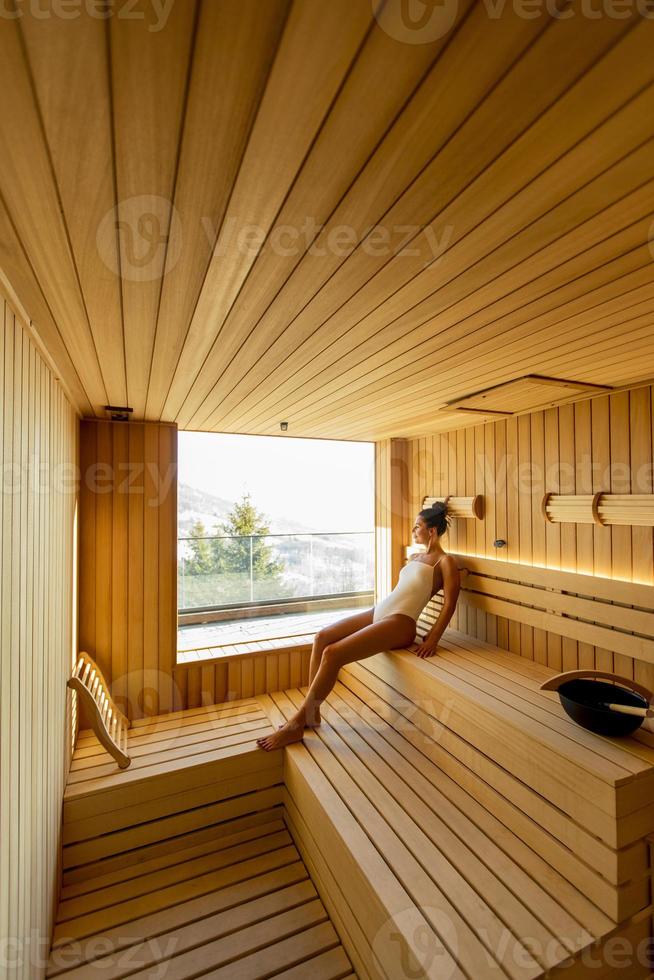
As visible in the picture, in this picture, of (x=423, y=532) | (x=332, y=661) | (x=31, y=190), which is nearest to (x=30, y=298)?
(x=31, y=190)

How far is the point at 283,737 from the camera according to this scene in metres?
2.51

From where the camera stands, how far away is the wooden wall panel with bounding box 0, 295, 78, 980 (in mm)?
1113

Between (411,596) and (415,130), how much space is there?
2.58 m

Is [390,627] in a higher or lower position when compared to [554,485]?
lower

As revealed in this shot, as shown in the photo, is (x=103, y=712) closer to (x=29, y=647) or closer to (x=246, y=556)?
(x=29, y=647)

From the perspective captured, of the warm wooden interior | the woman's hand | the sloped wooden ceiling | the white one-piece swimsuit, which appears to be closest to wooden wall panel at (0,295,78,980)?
the warm wooden interior

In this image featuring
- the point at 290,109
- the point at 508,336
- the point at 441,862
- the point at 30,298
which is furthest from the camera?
the point at 441,862

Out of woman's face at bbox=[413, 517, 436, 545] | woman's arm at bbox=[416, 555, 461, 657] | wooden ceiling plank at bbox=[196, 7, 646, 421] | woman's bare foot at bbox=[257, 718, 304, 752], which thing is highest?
wooden ceiling plank at bbox=[196, 7, 646, 421]

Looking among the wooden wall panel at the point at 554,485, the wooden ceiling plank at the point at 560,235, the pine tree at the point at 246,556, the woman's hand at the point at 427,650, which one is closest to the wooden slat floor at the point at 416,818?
the woman's hand at the point at 427,650

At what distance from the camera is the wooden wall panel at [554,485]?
2260 millimetres

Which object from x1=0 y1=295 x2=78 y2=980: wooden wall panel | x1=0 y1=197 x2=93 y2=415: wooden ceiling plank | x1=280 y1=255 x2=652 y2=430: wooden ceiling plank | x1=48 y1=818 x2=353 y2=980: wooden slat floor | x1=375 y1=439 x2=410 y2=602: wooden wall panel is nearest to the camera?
x1=0 y1=197 x2=93 y2=415: wooden ceiling plank

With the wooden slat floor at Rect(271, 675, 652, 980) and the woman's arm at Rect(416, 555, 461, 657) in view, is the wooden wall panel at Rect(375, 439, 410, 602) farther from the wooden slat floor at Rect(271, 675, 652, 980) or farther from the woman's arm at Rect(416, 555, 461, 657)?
the wooden slat floor at Rect(271, 675, 652, 980)

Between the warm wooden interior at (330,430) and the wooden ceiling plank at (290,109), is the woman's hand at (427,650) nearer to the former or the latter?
the warm wooden interior at (330,430)

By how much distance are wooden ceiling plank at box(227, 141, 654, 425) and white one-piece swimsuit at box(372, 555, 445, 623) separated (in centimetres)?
191
